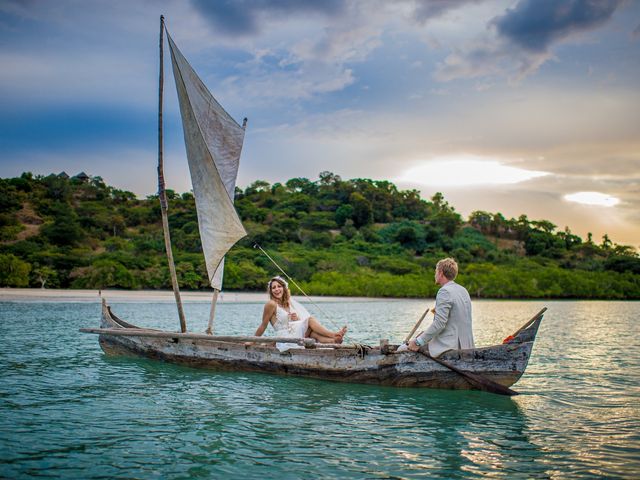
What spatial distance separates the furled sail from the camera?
36.9ft

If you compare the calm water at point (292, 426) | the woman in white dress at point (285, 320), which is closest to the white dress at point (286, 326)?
the woman in white dress at point (285, 320)

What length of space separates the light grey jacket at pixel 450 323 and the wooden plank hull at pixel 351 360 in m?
0.19

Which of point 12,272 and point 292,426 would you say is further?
point 12,272

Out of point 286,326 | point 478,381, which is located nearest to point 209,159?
point 286,326

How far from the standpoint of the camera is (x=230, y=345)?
11023 mm

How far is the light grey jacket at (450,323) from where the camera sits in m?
8.48

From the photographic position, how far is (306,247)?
70.2m

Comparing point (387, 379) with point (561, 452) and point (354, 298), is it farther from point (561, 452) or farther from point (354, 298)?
point (354, 298)

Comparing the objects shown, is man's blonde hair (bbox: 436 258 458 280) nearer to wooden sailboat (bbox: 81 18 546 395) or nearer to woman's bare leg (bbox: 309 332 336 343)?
wooden sailboat (bbox: 81 18 546 395)

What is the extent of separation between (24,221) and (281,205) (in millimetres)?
43252

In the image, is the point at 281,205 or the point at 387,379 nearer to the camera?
the point at 387,379

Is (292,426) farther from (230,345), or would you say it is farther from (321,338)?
(230,345)

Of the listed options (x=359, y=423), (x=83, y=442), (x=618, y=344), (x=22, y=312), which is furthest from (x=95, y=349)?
(x=618, y=344)

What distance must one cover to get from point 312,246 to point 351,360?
2475 inches
